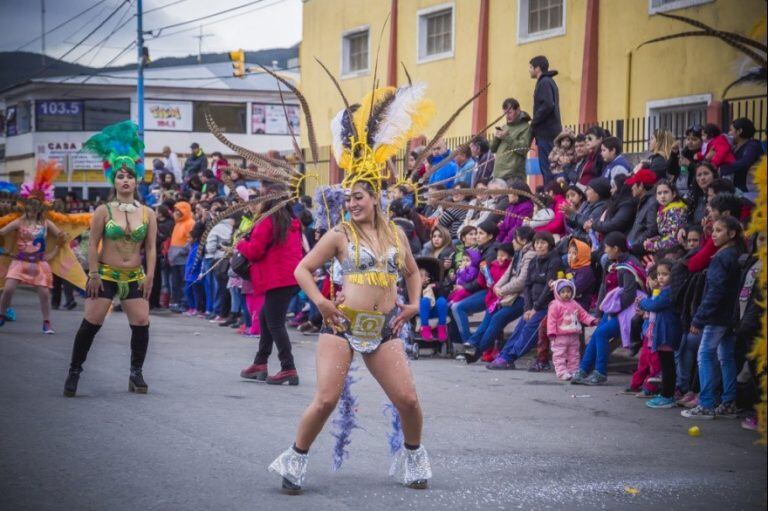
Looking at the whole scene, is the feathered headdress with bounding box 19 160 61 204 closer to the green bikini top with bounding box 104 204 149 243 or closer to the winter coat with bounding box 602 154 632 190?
the green bikini top with bounding box 104 204 149 243

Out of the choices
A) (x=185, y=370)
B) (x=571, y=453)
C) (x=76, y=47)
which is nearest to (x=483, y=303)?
(x=185, y=370)

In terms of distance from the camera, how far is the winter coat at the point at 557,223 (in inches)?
538

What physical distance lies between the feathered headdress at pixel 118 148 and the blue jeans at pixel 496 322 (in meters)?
4.92

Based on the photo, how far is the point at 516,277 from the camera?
13.2 metres

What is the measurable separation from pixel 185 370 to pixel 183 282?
900cm

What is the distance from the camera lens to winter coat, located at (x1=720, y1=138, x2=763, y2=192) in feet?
39.7

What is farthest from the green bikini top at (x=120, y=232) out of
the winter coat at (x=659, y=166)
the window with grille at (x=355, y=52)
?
the window with grille at (x=355, y=52)

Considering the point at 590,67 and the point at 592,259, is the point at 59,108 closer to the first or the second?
the point at 590,67

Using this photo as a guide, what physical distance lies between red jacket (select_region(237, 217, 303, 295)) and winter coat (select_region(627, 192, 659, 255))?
12.4ft

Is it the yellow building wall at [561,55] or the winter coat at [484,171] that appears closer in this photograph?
the winter coat at [484,171]

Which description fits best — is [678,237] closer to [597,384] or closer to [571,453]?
[597,384]

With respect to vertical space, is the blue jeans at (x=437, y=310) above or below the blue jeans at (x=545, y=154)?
below

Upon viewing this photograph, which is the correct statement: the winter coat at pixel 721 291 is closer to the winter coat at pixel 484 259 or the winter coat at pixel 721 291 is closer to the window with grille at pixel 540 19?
the winter coat at pixel 484 259

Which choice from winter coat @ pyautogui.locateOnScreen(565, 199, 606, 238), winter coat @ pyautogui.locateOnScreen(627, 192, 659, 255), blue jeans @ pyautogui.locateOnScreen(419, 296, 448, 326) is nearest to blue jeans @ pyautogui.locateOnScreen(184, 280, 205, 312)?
blue jeans @ pyautogui.locateOnScreen(419, 296, 448, 326)
